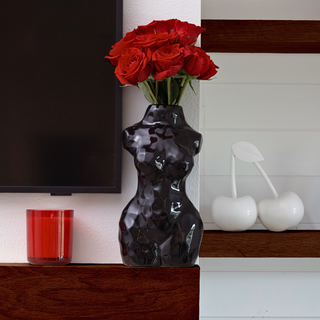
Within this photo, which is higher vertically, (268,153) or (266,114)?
(266,114)

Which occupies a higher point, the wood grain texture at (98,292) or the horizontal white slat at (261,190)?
the horizontal white slat at (261,190)

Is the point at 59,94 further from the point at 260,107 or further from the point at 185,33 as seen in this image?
the point at 260,107

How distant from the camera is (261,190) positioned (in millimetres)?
1573

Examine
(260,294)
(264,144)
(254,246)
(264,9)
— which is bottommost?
(260,294)

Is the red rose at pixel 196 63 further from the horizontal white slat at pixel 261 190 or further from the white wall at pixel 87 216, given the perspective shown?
the horizontal white slat at pixel 261 190

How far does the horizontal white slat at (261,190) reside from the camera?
1571 millimetres

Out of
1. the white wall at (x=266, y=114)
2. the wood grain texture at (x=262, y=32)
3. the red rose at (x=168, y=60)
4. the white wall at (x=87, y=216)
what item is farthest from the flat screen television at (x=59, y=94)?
the white wall at (x=266, y=114)

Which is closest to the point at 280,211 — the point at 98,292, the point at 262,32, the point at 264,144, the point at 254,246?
the point at 254,246

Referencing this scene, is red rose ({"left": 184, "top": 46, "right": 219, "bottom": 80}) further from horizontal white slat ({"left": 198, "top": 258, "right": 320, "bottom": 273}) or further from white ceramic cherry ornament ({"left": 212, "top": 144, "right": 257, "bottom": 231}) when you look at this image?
horizontal white slat ({"left": 198, "top": 258, "right": 320, "bottom": 273})

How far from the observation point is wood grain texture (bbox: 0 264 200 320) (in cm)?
75

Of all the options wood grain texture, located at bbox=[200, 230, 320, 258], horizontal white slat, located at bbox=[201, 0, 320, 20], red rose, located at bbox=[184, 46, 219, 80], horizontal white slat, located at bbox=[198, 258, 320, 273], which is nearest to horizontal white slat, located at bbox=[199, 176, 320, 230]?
horizontal white slat, located at bbox=[198, 258, 320, 273]

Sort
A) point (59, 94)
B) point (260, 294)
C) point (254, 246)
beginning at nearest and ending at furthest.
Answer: point (59, 94) → point (254, 246) → point (260, 294)

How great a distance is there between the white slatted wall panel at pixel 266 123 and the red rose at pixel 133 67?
88 cm

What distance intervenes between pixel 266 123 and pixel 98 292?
3.79 ft
